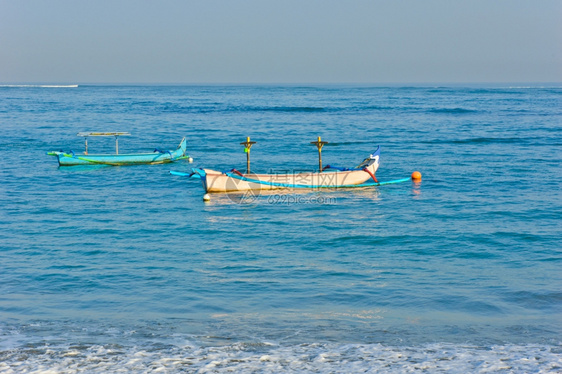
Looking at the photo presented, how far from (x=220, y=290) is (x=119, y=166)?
21954 mm

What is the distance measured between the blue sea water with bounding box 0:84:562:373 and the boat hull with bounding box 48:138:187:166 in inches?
24.5

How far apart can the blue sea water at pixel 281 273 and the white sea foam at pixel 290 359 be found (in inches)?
1.6

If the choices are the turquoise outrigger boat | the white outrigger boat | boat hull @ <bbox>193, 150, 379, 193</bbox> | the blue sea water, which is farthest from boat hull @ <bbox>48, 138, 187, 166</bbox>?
boat hull @ <bbox>193, 150, 379, 193</bbox>

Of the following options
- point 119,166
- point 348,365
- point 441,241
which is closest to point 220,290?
point 348,365

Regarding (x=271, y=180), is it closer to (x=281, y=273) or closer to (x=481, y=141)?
(x=281, y=273)

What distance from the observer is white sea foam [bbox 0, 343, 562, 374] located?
9539 millimetres

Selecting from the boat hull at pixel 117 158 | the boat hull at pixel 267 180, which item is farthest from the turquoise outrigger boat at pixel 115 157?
the boat hull at pixel 267 180

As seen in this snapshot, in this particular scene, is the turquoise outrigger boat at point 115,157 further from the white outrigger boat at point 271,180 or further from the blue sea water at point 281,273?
the white outrigger boat at point 271,180

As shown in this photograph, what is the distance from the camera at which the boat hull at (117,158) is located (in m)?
32.8

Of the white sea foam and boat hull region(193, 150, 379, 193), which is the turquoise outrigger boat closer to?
boat hull region(193, 150, 379, 193)

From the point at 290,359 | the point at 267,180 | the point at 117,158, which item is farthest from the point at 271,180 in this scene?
the point at 290,359

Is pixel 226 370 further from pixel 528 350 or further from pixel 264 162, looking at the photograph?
pixel 264 162

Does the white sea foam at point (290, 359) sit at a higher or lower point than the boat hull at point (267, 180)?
lower

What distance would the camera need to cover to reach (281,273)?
49.3 ft
